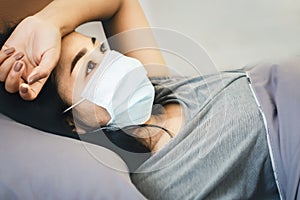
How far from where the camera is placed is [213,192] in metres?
0.86

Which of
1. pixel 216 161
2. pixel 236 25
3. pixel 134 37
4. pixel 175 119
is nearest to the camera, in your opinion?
pixel 216 161

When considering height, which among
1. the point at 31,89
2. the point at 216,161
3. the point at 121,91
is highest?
the point at 31,89

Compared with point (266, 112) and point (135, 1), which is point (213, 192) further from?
point (135, 1)

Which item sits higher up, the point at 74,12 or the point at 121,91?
the point at 74,12

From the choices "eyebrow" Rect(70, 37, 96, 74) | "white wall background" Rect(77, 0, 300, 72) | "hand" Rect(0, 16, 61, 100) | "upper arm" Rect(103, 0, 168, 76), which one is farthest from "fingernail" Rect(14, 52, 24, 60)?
"white wall background" Rect(77, 0, 300, 72)

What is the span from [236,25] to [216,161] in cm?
59

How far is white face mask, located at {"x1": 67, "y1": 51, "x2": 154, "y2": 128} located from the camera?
0.96m

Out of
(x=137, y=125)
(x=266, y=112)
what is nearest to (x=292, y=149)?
(x=266, y=112)

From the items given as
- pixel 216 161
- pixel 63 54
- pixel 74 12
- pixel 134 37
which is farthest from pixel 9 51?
pixel 216 161

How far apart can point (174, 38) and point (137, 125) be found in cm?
35

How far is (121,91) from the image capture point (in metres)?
0.97

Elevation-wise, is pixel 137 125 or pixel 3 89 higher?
pixel 3 89

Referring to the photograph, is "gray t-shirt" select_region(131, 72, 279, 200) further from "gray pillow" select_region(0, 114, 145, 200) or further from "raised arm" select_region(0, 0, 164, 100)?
"raised arm" select_region(0, 0, 164, 100)

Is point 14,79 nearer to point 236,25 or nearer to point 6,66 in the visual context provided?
point 6,66
